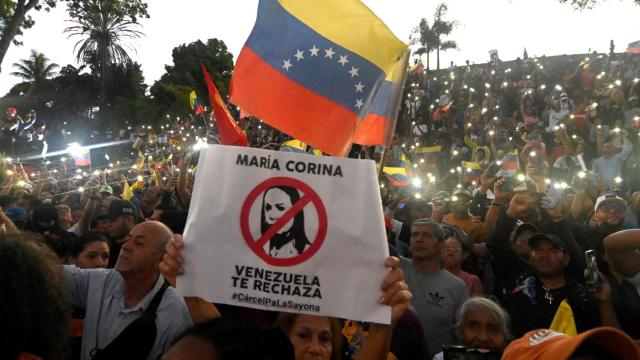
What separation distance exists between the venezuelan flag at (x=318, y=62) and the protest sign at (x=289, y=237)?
1.71m

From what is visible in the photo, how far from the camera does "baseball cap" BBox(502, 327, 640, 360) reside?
1.74 meters

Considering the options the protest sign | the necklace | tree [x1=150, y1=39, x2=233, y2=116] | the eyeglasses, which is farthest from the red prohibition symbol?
tree [x1=150, y1=39, x2=233, y2=116]

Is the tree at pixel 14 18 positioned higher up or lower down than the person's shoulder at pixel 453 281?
higher up

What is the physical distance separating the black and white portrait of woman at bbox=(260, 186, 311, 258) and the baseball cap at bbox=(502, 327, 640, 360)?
1.01 m

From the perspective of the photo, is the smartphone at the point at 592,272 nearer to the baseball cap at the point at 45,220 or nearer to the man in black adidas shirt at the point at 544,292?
the man in black adidas shirt at the point at 544,292

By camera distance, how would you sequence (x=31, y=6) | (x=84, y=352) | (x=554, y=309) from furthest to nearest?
1. (x=31, y=6)
2. (x=554, y=309)
3. (x=84, y=352)

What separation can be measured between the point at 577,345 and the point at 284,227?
1.27 metres

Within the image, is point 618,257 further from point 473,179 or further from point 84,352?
point 473,179

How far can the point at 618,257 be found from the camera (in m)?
4.03

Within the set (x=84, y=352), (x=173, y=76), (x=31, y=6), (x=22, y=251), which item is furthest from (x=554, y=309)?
(x=173, y=76)

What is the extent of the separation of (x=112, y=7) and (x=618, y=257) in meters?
16.7

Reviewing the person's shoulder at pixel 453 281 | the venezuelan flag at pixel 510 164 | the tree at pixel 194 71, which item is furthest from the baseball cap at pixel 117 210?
the tree at pixel 194 71

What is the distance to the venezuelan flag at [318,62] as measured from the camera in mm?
4383

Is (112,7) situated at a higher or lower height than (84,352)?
higher
